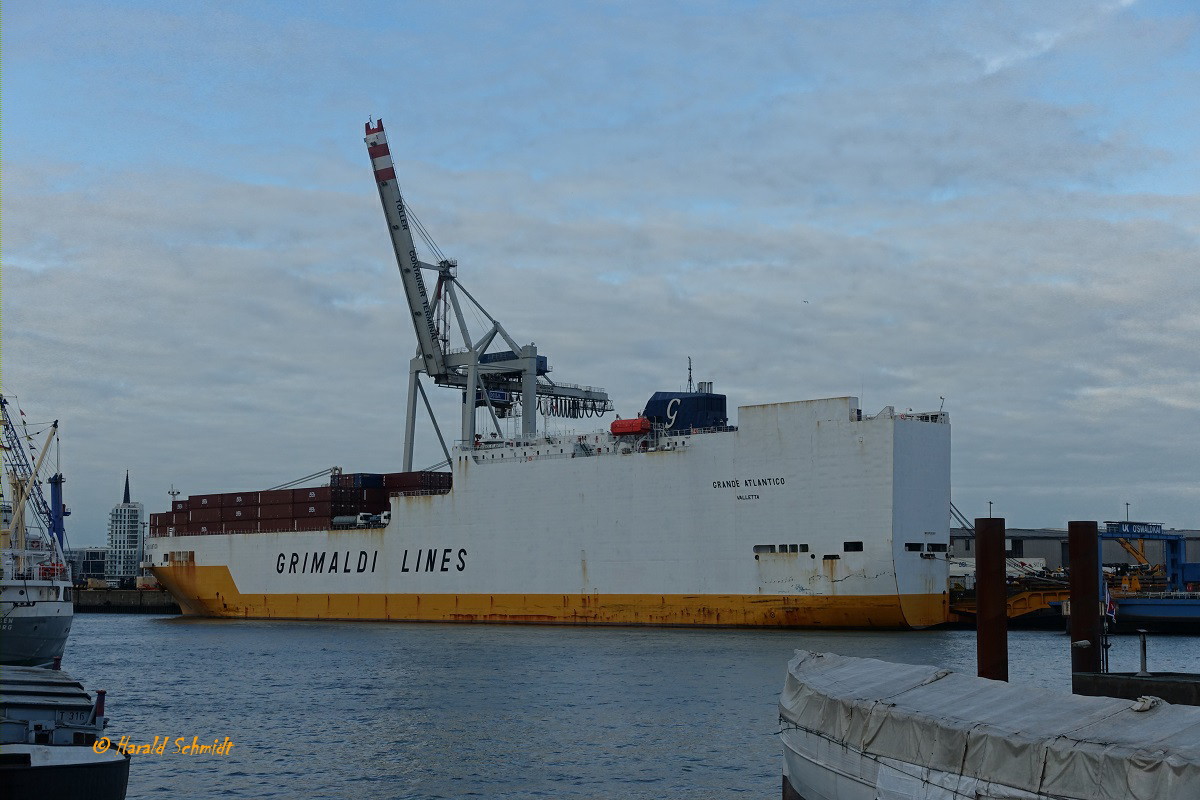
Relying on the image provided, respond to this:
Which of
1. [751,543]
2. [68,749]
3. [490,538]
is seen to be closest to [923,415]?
[751,543]

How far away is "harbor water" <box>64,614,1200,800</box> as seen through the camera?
2011 centimetres

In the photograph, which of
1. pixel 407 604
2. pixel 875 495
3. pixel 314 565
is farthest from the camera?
pixel 314 565

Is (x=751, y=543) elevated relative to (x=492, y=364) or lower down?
lower down

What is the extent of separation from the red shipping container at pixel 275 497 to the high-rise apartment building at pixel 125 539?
133383 millimetres

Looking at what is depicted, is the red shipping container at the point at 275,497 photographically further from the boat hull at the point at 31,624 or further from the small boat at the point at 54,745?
the small boat at the point at 54,745

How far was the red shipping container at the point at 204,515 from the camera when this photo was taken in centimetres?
6769

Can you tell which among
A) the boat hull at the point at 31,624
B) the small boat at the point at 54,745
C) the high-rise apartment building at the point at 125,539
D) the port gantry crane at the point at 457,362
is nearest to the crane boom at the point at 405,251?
the port gantry crane at the point at 457,362

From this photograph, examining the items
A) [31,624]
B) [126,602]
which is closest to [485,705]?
[31,624]

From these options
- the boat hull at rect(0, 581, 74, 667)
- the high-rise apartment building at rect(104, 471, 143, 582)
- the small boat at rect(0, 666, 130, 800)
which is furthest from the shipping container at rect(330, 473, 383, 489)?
the high-rise apartment building at rect(104, 471, 143, 582)

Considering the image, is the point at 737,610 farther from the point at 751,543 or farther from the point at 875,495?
the point at 875,495

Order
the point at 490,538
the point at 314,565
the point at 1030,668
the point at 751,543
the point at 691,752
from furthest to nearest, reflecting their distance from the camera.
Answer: the point at 314,565, the point at 490,538, the point at 751,543, the point at 1030,668, the point at 691,752

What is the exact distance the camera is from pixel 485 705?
27703mm

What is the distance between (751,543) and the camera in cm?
4569

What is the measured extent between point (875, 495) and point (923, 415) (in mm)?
4251
